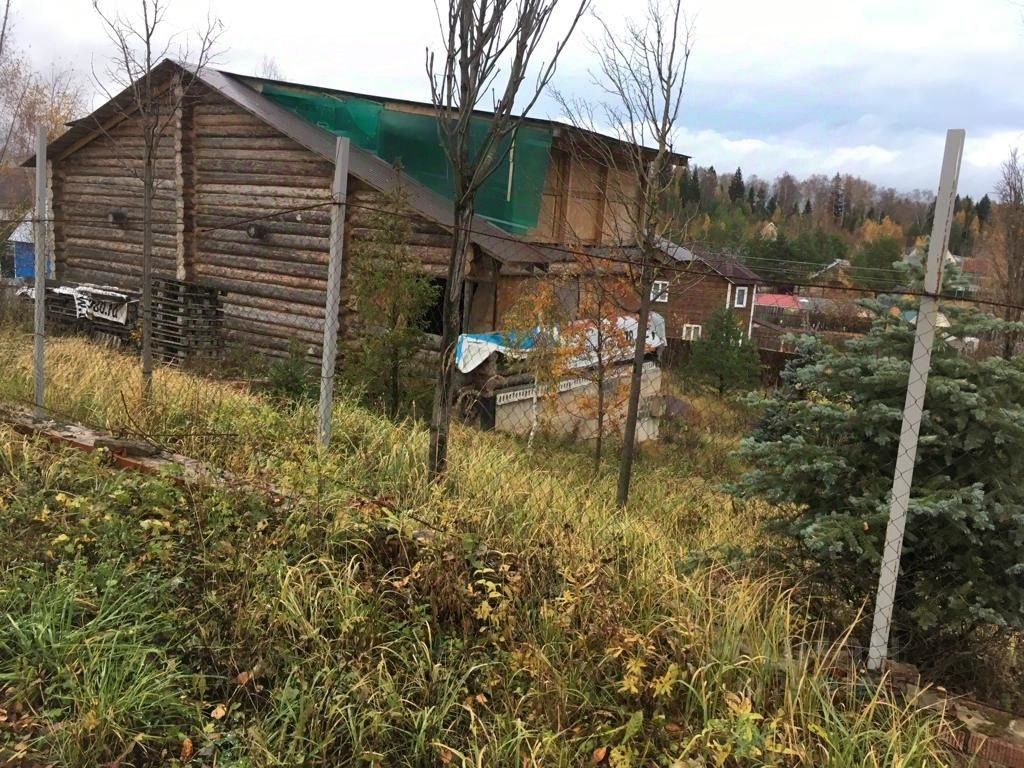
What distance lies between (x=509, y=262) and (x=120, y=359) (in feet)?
18.0

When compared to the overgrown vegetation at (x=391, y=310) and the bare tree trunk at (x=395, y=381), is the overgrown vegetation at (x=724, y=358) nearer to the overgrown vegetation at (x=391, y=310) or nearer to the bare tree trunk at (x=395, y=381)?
the overgrown vegetation at (x=391, y=310)

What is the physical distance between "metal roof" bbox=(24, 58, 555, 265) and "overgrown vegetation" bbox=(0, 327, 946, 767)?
7460mm

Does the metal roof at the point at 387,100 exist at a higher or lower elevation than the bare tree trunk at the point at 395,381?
higher

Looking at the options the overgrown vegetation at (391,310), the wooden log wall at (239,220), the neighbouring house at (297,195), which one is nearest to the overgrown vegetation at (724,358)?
the neighbouring house at (297,195)

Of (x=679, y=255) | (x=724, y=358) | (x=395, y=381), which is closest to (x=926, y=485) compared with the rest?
(x=395, y=381)

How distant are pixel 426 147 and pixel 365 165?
1449mm

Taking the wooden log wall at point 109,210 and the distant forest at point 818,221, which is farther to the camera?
the distant forest at point 818,221

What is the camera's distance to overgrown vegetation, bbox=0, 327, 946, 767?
274 cm

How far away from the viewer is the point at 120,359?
9.38 metres

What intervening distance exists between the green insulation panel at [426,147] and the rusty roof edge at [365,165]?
245 millimetres

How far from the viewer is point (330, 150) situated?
43.7ft

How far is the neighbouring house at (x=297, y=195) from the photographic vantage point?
12430 millimetres

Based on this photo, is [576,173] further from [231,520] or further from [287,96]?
[231,520]

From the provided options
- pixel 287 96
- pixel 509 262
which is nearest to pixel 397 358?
pixel 509 262
